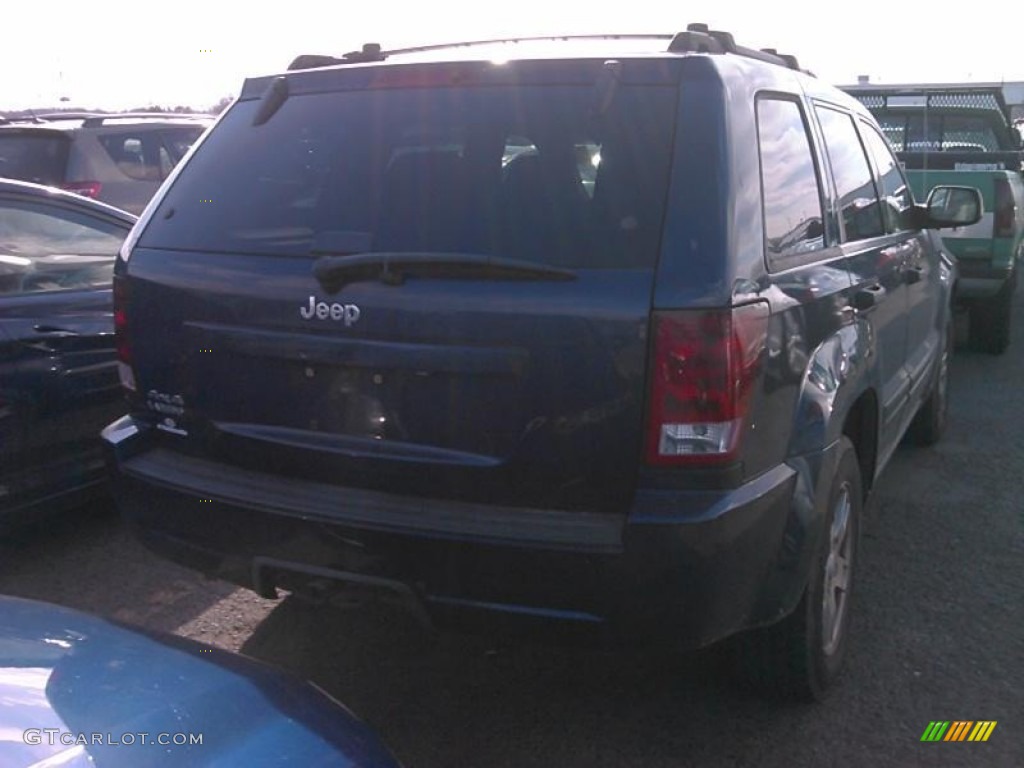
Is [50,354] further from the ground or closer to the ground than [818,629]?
further from the ground

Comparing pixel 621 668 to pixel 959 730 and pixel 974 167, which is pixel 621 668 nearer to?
pixel 959 730

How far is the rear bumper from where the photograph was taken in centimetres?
288

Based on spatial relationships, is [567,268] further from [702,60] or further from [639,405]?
[702,60]

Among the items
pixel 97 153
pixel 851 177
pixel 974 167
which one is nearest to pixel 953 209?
pixel 851 177

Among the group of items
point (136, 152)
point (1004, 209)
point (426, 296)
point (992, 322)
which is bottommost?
point (992, 322)

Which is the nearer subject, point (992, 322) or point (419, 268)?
Answer: point (419, 268)

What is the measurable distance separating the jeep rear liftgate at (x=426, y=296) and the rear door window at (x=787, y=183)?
385 mm

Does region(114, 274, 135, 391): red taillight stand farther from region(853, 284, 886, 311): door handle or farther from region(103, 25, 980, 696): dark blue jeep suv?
region(853, 284, 886, 311): door handle

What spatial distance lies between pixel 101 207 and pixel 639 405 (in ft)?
11.2

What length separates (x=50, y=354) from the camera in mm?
4715

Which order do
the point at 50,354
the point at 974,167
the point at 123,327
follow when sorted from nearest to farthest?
the point at 123,327
the point at 50,354
the point at 974,167

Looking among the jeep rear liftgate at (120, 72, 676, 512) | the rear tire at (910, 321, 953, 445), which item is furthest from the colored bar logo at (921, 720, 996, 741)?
the rear tire at (910, 321, 953, 445)

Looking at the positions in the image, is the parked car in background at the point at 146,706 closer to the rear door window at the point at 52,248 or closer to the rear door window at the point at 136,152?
the rear door window at the point at 52,248

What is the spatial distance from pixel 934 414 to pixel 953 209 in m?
1.58
